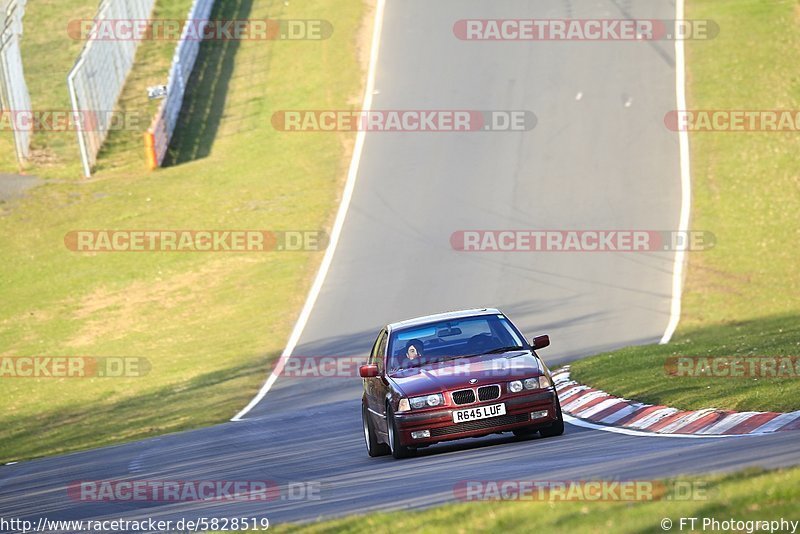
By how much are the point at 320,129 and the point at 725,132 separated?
11768 millimetres

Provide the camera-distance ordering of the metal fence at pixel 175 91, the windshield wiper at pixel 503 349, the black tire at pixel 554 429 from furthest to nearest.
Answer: the metal fence at pixel 175 91, the windshield wiper at pixel 503 349, the black tire at pixel 554 429

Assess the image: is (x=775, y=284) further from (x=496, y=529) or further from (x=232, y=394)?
(x=496, y=529)

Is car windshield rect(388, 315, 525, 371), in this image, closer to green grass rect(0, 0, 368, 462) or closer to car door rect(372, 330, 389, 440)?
car door rect(372, 330, 389, 440)

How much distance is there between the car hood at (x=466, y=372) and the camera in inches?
540

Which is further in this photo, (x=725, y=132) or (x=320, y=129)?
(x=320, y=129)

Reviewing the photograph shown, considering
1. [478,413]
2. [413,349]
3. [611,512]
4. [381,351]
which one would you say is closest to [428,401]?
[478,413]

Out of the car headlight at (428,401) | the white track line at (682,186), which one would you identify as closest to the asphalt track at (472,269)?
the white track line at (682,186)

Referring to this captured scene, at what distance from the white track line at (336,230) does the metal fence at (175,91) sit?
586 cm

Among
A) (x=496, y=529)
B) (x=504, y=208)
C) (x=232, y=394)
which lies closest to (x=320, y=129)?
(x=504, y=208)

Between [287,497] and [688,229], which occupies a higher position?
[688,229]

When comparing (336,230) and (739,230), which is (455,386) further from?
(336,230)

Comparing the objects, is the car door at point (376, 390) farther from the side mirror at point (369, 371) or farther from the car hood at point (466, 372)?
the car hood at point (466, 372)

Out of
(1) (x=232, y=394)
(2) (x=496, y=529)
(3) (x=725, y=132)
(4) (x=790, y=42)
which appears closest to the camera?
(2) (x=496, y=529)

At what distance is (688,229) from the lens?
96.9 ft
